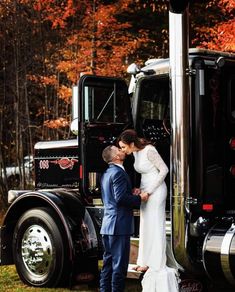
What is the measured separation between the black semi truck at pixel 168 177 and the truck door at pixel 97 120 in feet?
0.04

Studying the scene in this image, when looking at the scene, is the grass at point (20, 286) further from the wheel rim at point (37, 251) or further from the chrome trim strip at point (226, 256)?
the chrome trim strip at point (226, 256)

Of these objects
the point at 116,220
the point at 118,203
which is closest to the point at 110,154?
the point at 118,203

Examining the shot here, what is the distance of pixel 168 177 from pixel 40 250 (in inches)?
68.4

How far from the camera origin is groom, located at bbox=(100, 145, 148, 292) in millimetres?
6207

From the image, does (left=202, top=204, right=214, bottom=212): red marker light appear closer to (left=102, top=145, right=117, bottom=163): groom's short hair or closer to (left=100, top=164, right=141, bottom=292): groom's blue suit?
(left=100, top=164, right=141, bottom=292): groom's blue suit

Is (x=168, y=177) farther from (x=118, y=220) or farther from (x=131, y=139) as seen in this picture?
(x=118, y=220)

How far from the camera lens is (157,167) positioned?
6.50m

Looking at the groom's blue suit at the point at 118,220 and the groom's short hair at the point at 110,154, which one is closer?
→ the groom's blue suit at the point at 118,220

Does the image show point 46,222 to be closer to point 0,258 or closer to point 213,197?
point 0,258

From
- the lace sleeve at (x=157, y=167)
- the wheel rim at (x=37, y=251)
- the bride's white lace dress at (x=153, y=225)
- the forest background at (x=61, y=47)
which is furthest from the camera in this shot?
the forest background at (x=61, y=47)

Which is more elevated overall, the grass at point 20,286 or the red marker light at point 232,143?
the red marker light at point 232,143

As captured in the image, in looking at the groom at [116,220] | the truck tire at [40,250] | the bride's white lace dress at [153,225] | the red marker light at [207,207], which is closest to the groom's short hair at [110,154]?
the groom at [116,220]

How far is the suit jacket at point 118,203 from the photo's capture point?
6.20 metres

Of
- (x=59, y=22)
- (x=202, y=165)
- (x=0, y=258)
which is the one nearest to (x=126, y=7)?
(x=59, y=22)
